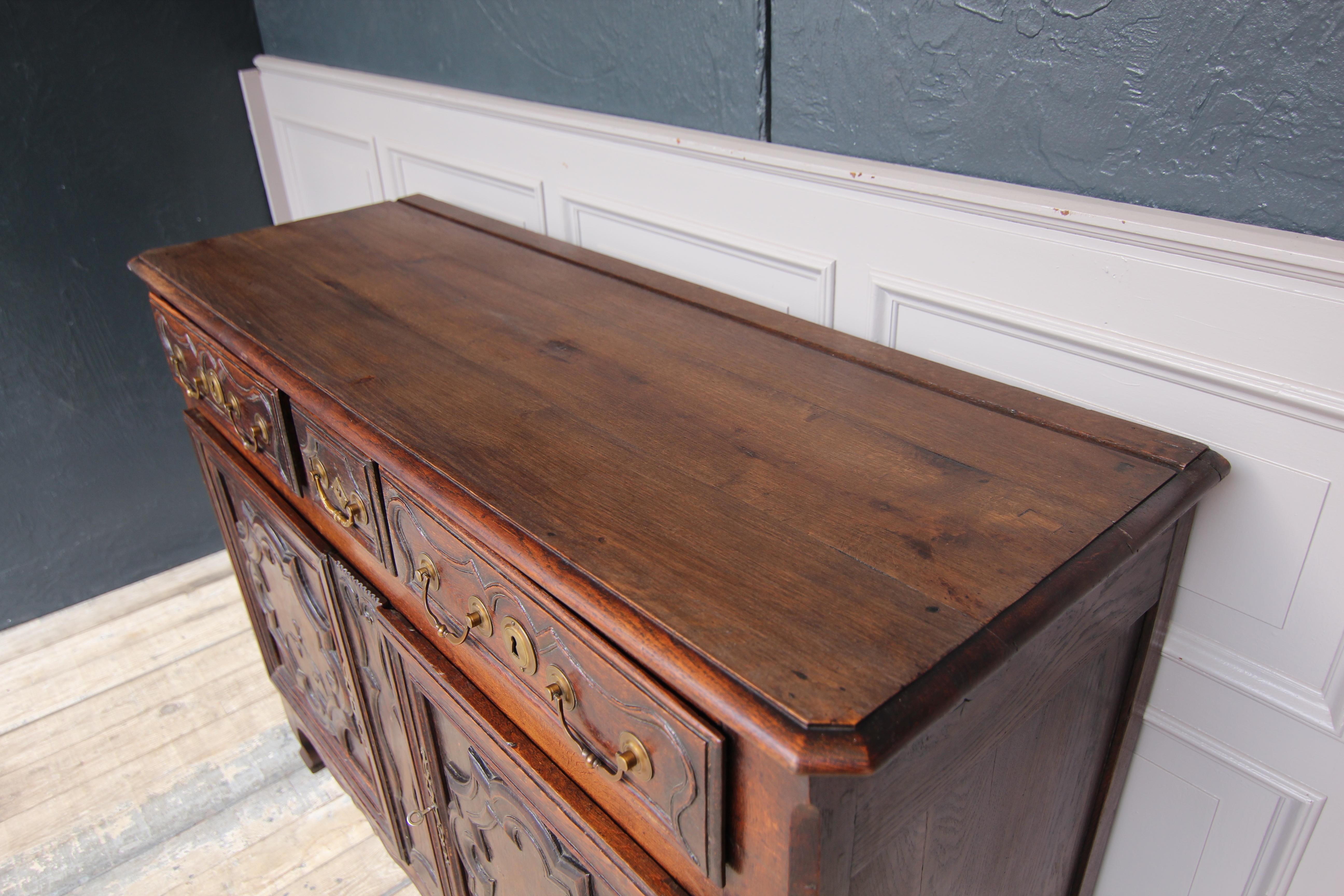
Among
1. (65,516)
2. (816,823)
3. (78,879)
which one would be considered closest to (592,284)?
(816,823)

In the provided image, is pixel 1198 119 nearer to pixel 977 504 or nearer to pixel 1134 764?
pixel 977 504

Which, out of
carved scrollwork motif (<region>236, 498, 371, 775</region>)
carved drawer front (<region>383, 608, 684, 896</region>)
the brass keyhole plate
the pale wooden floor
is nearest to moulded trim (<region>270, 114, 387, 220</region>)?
carved scrollwork motif (<region>236, 498, 371, 775</region>)

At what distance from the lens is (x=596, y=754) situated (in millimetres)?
553

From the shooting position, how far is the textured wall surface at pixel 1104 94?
558 millimetres

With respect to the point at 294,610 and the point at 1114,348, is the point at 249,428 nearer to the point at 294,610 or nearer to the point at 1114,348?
the point at 294,610

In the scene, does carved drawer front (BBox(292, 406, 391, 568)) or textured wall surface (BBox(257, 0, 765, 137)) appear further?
textured wall surface (BBox(257, 0, 765, 137))

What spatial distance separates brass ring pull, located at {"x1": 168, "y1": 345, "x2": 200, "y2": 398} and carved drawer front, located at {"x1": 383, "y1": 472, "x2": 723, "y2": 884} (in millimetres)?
479

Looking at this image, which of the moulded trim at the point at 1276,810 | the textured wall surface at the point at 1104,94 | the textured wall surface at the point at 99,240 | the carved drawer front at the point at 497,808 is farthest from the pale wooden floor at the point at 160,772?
the textured wall surface at the point at 1104,94

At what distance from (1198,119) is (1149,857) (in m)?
0.61

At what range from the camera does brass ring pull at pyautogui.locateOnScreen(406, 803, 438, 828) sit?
34.3 inches

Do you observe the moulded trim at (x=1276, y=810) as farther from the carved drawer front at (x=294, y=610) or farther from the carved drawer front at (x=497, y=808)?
the carved drawer front at (x=294, y=610)

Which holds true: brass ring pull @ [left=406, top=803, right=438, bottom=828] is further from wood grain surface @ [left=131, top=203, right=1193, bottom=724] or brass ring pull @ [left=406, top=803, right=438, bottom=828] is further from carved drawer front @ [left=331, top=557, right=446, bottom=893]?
wood grain surface @ [left=131, top=203, right=1193, bottom=724]

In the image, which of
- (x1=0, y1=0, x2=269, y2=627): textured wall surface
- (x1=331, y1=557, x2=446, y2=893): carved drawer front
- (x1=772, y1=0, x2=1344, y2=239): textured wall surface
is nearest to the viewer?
(x1=772, y1=0, x2=1344, y2=239): textured wall surface

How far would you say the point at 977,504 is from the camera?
1.83ft
